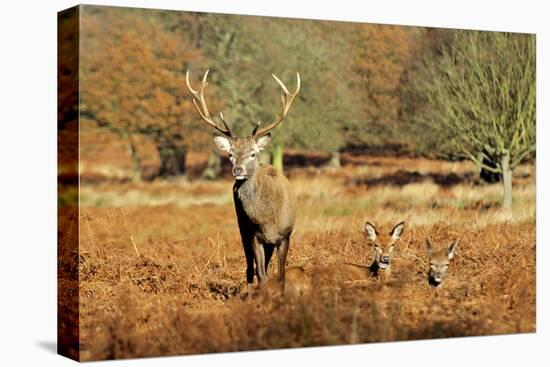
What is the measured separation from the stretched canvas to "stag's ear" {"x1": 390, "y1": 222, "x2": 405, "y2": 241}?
0.02 metres

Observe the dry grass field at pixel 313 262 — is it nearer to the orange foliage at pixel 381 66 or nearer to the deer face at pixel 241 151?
the deer face at pixel 241 151

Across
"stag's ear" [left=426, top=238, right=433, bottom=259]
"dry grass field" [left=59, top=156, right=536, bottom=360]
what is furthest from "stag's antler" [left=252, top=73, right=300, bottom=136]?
"stag's ear" [left=426, top=238, right=433, bottom=259]

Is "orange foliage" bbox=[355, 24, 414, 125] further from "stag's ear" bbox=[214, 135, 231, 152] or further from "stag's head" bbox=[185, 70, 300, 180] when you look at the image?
"stag's ear" bbox=[214, 135, 231, 152]

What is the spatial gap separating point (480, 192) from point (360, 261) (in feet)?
5.54

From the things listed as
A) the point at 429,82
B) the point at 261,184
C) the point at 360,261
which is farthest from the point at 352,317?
the point at 429,82

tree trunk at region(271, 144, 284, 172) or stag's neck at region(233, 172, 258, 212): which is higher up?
tree trunk at region(271, 144, 284, 172)

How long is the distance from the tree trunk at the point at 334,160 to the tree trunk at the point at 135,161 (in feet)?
6.74

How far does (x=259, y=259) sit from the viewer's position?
39.5ft

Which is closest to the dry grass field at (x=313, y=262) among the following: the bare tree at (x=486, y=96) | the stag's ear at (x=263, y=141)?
the bare tree at (x=486, y=96)

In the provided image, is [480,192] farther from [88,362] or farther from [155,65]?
[88,362]

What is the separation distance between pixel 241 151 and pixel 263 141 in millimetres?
267

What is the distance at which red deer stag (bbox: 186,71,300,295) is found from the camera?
39.1ft

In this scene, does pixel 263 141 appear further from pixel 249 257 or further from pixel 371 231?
pixel 371 231

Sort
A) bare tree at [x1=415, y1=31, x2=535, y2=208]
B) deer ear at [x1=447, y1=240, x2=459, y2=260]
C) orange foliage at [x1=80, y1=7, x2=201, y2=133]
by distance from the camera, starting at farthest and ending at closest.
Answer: bare tree at [x1=415, y1=31, x2=535, y2=208], deer ear at [x1=447, y1=240, x2=459, y2=260], orange foliage at [x1=80, y1=7, x2=201, y2=133]
